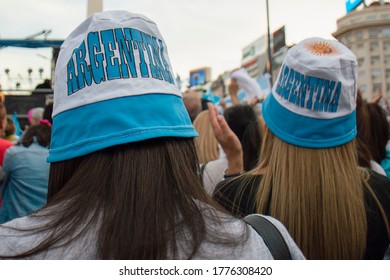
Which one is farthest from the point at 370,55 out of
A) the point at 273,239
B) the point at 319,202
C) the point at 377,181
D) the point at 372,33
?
the point at 273,239

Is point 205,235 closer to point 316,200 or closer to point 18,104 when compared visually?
point 316,200

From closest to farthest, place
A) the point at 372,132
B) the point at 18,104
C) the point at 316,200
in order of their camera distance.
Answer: the point at 316,200, the point at 372,132, the point at 18,104

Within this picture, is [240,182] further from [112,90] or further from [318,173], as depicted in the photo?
[112,90]

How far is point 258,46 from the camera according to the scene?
222ft

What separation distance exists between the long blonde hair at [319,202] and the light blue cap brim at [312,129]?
0.03 metres

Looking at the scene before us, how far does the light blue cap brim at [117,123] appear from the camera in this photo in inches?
31.3

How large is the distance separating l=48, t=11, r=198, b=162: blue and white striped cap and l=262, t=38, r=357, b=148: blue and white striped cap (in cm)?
62

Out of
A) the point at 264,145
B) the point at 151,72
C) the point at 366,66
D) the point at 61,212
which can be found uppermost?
the point at 151,72

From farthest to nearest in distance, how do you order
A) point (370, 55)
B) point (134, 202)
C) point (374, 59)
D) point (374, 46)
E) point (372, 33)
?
point (374, 46) → point (374, 59) → point (370, 55) → point (372, 33) → point (134, 202)

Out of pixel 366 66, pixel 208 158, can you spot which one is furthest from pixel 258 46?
pixel 208 158

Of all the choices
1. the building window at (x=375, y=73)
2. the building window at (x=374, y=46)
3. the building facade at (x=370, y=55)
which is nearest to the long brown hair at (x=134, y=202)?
the building facade at (x=370, y=55)

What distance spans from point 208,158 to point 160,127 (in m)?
2.08

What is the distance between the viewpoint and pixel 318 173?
1.36 m

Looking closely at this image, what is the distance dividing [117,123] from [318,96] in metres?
0.82
